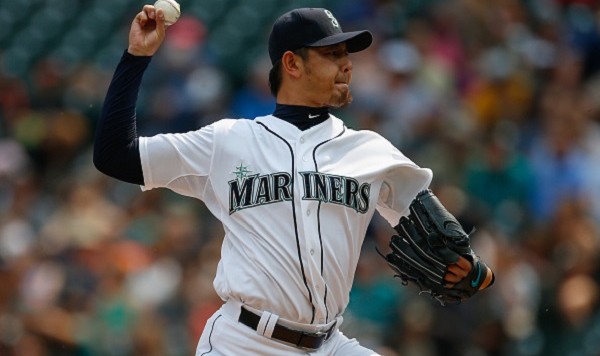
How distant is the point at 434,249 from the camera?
14.0 ft

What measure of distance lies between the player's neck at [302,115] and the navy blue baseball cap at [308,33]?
19cm

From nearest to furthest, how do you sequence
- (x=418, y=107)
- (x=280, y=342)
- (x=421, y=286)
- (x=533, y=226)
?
(x=280, y=342) < (x=421, y=286) < (x=533, y=226) < (x=418, y=107)

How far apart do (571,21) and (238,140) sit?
213 inches

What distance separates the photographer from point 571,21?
354 inches

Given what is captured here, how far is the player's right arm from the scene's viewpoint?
13.4ft

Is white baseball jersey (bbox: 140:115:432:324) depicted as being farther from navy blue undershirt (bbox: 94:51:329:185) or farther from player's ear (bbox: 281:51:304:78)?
player's ear (bbox: 281:51:304:78)

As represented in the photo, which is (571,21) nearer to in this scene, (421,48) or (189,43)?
(421,48)

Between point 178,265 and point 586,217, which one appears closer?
point 586,217

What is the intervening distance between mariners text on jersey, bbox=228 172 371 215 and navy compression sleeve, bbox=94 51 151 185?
1.11ft

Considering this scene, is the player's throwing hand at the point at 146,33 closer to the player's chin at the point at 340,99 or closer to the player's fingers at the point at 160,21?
the player's fingers at the point at 160,21

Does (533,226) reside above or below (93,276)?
above

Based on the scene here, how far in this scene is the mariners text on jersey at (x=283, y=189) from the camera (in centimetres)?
411

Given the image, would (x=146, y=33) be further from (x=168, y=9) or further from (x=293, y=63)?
(x=293, y=63)

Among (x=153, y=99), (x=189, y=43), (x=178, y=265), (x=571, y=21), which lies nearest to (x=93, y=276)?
(x=178, y=265)
